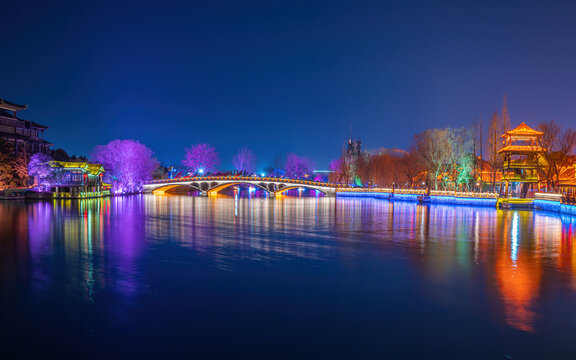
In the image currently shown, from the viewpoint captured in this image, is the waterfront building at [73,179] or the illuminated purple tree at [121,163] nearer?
the waterfront building at [73,179]

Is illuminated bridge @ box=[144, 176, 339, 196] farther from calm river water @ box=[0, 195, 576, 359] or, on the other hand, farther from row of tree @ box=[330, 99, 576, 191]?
calm river water @ box=[0, 195, 576, 359]

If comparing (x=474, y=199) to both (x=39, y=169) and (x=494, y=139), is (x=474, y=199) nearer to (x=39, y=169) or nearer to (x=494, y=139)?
(x=494, y=139)

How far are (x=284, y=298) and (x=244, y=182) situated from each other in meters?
76.1

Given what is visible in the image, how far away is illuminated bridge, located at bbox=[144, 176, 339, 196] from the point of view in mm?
87875

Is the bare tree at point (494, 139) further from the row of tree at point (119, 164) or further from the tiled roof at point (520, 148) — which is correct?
the row of tree at point (119, 164)

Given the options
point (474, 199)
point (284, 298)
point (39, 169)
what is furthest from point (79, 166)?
point (284, 298)

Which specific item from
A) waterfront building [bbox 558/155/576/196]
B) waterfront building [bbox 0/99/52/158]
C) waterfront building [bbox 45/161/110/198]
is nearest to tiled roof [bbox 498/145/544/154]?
waterfront building [bbox 558/155/576/196]

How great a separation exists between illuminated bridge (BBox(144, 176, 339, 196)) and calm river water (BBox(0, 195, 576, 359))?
63.4 meters

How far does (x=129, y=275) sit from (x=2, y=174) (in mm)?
56520

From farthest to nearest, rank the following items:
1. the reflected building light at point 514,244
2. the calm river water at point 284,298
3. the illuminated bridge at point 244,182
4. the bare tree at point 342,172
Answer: the bare tree at point 342,172 → the illuminated bridge at point 244,182 → the reflected building light at point 514,244 → the calm river water at point 284,298

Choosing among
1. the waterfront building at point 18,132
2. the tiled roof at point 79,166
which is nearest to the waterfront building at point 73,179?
the tiled roof at point 79,166

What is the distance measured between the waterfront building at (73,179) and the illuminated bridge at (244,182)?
72.0 feet

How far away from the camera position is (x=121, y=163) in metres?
81.8

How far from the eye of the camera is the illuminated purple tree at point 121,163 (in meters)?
81.4
